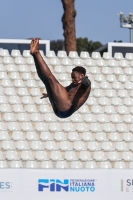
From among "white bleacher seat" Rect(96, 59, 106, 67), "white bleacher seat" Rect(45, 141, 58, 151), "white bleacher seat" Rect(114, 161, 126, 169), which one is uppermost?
"white bleacher seat" Rect(96, 59, 106, 67)

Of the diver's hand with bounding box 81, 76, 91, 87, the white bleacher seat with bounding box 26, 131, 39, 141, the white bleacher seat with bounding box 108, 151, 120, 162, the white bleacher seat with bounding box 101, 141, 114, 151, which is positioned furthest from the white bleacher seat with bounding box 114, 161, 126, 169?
the diver's hand with bounding box 81, 76, 91, 87

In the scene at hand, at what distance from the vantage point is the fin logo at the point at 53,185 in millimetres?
11117

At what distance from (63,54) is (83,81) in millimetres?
9688

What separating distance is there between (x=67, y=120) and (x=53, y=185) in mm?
3412

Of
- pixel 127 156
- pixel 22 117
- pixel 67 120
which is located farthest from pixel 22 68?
pixel 127 156

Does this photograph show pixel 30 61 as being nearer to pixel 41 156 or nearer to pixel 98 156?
pixel 41 156

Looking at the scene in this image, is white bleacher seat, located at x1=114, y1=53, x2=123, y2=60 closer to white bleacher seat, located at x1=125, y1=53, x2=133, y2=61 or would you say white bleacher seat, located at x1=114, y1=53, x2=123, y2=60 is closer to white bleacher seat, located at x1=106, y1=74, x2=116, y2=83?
white bleacher seat, located at x1=125, y1=53, x2=133, y2=61

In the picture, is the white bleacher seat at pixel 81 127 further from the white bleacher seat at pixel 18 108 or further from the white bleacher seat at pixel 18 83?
the white bleacher seat at pixel 18 83

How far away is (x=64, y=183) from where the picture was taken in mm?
11117

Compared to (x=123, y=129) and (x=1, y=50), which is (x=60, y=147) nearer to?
(x=123, y=129)

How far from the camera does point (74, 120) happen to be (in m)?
14.4

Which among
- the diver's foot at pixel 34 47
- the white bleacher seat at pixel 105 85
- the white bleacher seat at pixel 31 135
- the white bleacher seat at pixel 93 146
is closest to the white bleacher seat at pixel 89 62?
the white bleacher seat at pixel 105 85

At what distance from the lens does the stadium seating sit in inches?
531

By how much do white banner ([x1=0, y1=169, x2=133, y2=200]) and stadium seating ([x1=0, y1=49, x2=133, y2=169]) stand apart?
74.4 inches
